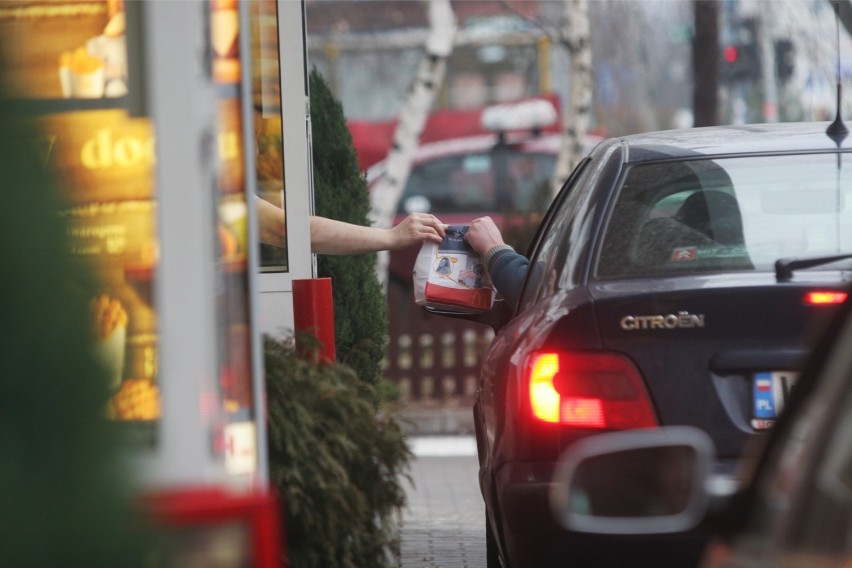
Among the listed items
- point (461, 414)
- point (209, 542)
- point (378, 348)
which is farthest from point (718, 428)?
point (461, 414)

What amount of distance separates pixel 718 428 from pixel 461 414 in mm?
8710

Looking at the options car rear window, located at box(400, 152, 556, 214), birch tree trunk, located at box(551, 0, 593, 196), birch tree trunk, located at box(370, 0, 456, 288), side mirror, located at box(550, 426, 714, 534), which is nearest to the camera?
side mirror, located at box(550, 426, 714, 534)

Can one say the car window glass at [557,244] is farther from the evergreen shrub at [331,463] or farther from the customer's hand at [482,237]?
the evergreen shrub at [331,463]

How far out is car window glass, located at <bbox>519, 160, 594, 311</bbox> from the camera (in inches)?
192

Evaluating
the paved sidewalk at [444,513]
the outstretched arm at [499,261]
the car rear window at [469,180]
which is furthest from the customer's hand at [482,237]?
the car rear window at [469,180]

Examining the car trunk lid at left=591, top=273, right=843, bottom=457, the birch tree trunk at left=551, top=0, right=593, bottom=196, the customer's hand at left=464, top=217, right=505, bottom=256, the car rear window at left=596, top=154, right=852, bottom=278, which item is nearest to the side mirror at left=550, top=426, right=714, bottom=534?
the car trunk lid at left=591, top=273, right=843, bottom=457

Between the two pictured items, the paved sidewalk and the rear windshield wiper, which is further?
the paved sidewalk

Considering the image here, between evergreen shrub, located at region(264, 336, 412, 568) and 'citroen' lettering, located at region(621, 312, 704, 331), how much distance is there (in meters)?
0.81

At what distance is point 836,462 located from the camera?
210 centimetres

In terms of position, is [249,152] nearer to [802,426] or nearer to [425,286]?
[802,426]

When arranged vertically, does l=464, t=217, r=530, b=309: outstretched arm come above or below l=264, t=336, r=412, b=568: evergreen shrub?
above

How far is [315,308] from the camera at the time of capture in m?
5.48

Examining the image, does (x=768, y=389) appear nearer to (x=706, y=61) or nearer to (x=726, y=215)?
(x=726, y=215)

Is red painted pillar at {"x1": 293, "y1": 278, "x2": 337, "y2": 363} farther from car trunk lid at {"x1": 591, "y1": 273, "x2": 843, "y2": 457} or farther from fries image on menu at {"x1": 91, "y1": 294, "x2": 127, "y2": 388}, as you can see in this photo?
fries image on menu at {"x1": 91, "y1": 294, "x2": 127, "y2": 388}
